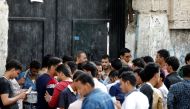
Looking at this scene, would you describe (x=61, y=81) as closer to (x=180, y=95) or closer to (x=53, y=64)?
(x=53, y=64)

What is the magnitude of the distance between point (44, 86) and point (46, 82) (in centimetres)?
9

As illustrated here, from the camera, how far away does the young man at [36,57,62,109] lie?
1111cm

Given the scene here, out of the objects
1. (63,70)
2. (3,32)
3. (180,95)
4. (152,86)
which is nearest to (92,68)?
(63,70)

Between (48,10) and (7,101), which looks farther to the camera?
(48,10)

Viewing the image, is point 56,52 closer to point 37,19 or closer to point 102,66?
point 37,19

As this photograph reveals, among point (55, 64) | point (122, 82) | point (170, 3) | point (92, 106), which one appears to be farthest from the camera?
point (170, 3)

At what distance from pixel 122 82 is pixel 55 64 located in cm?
209

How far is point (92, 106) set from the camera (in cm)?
840

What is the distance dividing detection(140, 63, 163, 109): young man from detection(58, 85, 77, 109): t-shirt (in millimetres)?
1068

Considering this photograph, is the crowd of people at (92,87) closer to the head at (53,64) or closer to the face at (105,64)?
the head at (53,64)

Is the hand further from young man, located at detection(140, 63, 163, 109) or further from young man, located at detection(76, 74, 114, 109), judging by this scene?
young man, located at detection(76, 74, 114, 109)

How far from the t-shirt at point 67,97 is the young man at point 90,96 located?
4.46 ft

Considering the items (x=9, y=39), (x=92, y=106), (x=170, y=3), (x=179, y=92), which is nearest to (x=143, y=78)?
(x=179, y=92)

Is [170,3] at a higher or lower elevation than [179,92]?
higher
